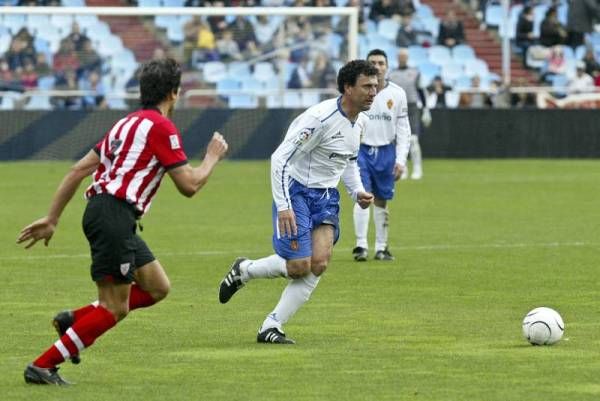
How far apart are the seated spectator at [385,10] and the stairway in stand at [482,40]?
5.39 feet

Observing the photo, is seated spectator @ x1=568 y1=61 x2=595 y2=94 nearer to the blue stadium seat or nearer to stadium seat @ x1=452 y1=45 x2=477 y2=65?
stadium seat @ x1=452 y1=45 x2=477 y2=65

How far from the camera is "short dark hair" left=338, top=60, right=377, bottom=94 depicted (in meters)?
10.4

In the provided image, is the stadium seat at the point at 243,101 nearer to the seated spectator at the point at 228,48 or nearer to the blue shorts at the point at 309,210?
the seated spectator at the point at 228,48

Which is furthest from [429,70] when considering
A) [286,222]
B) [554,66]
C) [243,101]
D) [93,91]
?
[286,222]

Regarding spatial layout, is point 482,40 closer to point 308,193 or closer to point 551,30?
point 551,30

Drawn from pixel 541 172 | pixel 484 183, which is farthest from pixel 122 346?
pixel 541 172

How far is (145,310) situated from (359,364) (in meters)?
3.05

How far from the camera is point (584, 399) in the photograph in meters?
7.87

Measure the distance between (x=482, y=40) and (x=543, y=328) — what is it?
28.9 metres

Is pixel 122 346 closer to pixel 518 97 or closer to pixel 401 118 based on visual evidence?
pixel 401 118

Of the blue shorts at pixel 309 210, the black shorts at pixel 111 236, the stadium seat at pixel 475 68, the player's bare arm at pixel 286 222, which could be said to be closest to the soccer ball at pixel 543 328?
the blue shorts at pixel 309 210

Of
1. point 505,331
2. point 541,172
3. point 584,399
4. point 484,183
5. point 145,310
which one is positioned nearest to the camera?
point 584,399

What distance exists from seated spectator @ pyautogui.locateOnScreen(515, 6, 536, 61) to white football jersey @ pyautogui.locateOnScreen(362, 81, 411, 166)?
22084mm

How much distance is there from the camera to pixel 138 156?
27.0 feet
